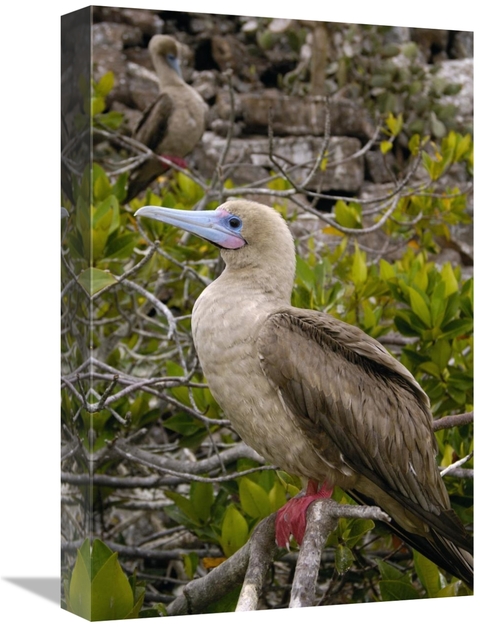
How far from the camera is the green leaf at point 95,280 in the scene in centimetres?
438

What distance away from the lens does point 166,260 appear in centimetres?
558

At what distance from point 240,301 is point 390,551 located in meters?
1.94

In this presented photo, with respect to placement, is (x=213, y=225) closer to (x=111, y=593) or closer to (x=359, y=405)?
(x=359, y=405)

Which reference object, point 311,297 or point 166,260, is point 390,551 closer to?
point 311,297

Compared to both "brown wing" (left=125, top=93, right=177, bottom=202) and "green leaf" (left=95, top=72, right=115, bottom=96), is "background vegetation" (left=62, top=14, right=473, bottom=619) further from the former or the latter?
"brown wing" (left=125, top=93, right=177, bottom=202)

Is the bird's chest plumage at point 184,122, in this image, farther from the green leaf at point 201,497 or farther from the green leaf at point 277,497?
the green leaf at point 277,497

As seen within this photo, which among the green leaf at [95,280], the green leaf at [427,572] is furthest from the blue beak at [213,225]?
the green leaf at [427,572]

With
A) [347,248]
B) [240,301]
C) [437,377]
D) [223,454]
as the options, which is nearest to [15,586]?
[223,454]

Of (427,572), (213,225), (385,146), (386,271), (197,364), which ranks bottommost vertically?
(427,572)

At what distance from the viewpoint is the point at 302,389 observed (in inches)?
163

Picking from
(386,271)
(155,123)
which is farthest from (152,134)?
(386,271)

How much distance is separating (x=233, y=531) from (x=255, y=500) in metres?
0.18

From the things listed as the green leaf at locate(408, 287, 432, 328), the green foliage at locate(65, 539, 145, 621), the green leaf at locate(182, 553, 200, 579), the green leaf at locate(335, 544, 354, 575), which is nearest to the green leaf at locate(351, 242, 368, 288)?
the green leaf at locate(408, 287, 432, 328)

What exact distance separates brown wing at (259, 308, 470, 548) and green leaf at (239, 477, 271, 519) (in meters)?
0.55
